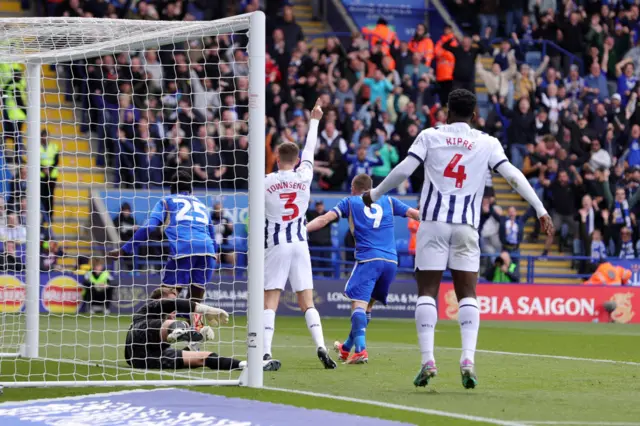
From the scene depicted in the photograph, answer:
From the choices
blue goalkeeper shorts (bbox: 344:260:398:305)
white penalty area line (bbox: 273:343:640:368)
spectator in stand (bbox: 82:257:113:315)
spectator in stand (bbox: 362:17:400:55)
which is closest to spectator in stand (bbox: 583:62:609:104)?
spectator in stand (bbox: 362:17:400:55)

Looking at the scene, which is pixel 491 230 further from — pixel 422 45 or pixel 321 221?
pixel 321 221

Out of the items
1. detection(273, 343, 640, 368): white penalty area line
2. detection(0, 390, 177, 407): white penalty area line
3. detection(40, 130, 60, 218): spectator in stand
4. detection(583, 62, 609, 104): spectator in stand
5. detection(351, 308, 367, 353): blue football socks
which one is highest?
detection(583, 62, 609, 104): spectator in stand

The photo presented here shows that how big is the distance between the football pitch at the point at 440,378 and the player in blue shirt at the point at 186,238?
0.98 metres

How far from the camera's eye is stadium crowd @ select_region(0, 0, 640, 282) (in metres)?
23.6

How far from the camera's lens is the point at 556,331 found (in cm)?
1995

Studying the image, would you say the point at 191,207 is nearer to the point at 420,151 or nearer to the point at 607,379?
the point at 420,151

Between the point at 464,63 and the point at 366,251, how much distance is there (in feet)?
48.6

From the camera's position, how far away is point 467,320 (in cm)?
929

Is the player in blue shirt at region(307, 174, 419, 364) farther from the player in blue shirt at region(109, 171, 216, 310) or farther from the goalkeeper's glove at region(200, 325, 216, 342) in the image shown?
the goalkeeper's glove at region(200, 325, 216, 342)

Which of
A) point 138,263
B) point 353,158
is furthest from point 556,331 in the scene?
point 138,263

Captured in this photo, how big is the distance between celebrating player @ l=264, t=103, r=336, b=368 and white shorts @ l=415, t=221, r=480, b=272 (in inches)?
105

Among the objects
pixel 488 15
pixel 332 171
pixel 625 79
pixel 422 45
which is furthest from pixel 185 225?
pixel 488 15

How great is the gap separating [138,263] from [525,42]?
1213 cm

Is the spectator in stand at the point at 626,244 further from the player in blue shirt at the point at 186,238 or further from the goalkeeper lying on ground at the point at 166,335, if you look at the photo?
the goalkeeper lying on ground at the point at 166,335
